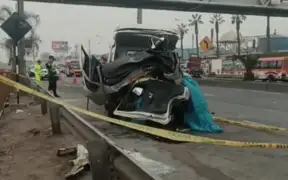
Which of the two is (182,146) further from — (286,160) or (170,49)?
(170,49)

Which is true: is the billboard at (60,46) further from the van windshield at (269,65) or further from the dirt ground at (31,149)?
the dirt ground at (31,149)

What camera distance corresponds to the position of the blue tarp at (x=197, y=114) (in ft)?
32.9

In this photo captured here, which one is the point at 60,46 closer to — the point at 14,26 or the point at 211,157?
the point at 14,26

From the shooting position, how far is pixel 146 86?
9.95 metres

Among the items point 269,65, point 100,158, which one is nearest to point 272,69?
point 269,65

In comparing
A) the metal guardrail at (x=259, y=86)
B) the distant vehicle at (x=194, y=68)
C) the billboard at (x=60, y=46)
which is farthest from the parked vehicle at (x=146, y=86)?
the billboard at (x=60, y=46)

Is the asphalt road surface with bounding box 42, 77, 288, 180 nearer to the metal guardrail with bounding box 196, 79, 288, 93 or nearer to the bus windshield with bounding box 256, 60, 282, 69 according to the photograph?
the metal guardrail with bounding box 196, 79, 288, 93

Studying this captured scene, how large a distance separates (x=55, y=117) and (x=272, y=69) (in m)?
43.0

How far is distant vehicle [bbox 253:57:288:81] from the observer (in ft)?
157

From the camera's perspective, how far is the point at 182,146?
8.68 m

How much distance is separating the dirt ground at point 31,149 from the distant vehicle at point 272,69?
3864 cm

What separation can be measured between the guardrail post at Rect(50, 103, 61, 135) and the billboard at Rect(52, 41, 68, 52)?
111m

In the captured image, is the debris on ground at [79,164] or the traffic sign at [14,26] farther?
the traffic sign at [14,26]

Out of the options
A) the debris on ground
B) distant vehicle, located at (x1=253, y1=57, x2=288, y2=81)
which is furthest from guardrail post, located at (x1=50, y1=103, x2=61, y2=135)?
distant vehicle, located at (x1=253, y1=57, x2=288, y2=81)
